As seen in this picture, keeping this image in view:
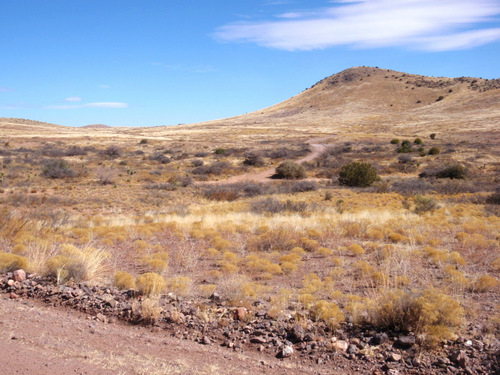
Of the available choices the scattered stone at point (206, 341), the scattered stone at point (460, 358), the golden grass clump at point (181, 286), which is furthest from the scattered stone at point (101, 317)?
the scattered stone at point (460, 358)

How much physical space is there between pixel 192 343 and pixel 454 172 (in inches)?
1255

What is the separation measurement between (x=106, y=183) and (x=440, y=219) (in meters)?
23.3

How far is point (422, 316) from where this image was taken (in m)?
4.91

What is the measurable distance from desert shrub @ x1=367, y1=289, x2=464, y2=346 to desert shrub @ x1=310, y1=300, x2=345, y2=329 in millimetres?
436

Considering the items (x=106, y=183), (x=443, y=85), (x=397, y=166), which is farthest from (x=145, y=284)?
(x=443, y=85)

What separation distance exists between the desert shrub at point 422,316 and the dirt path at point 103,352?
1.37m

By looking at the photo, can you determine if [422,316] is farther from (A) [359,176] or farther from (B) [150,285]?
(A) [359,176]

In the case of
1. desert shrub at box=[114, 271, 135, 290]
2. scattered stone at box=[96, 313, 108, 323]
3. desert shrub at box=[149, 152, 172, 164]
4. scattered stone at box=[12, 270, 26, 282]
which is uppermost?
desert shrub at box=[149, 152, 172, 164]

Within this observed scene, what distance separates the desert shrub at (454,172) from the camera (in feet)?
101

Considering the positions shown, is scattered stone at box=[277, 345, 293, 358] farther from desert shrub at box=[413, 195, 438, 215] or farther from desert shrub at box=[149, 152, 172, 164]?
desert shrub at box=[149, 152, 172, 164]

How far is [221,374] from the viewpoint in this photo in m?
4.07

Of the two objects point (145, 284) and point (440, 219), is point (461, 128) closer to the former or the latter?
point (440, 219)

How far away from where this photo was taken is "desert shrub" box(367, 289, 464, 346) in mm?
4688

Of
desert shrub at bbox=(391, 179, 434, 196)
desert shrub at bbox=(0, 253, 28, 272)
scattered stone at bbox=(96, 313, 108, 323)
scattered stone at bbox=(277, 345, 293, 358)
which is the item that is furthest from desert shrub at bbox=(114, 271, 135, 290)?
desert shrub at bbox=(391, 179, 434, 196)
